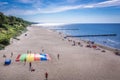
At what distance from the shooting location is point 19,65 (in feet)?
81.9

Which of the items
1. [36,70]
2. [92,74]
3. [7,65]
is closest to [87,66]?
[92,74]

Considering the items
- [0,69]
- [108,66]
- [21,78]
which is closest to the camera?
[21,78]

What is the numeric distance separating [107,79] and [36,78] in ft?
33.8

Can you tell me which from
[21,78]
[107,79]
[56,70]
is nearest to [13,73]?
[21,78]

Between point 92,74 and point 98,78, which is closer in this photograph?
point 98,78

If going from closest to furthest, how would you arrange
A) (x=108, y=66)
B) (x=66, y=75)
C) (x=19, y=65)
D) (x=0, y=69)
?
(x=66, y=75), (x=0, y=69), (x=19, y=65), (x=108, y=66)

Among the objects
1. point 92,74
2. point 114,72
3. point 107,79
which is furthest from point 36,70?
point 114,72

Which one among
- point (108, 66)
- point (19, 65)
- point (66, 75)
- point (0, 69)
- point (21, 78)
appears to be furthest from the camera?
point (108, 66)

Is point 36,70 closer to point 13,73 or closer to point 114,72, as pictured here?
point 13,73

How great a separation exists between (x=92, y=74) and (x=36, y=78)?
28.8 feet

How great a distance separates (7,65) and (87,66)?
1451 centimetres

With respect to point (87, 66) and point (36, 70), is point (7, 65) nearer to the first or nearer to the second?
point (36, 70)

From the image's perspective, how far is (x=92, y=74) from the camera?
22219mm

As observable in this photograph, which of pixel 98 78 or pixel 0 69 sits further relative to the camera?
pixel 0 69
